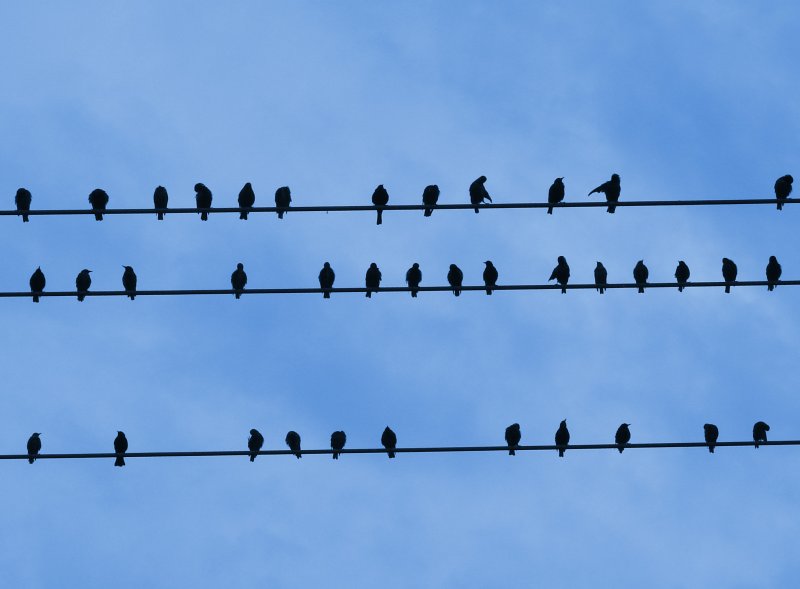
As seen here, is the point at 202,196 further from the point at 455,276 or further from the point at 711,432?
the point at 711,432

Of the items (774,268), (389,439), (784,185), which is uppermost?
(784,185)

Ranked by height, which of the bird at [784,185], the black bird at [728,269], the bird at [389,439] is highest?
the bird at [784,185]

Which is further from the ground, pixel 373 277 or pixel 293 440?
pixel 373 277

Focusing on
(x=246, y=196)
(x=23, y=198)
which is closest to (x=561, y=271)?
(x=246, y=196)

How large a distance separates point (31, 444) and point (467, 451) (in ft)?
34.7

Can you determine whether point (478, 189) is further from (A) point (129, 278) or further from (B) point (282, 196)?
(A) point (129, 278)

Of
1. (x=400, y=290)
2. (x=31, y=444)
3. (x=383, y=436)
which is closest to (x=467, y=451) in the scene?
(x=400, y=290)

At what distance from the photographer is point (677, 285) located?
2061 centimetres

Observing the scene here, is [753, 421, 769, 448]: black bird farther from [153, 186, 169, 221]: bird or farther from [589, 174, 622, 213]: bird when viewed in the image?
[153, 186, 169, 221]: bird

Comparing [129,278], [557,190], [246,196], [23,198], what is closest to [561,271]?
[557,190]

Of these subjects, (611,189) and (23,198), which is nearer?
(611,189)

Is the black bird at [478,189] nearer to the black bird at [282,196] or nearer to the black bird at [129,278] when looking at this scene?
the black bird at [282,196]

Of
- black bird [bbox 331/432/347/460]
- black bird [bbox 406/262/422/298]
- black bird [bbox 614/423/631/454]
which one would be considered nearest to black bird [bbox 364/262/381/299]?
black bird [bbox 406/262/422/298]

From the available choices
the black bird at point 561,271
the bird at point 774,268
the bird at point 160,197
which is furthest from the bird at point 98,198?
the bird at point 774,268
